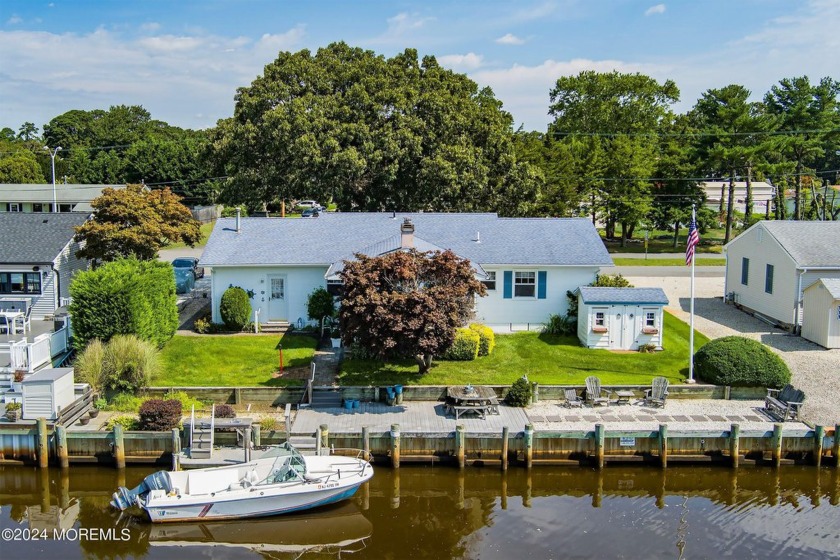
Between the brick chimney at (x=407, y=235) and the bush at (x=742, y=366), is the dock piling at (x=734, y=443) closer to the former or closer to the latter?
the bush at (x=742, y=366)

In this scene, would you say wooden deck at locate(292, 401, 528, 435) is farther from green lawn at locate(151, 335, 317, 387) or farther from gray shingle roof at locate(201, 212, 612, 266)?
gray shingle roof at locate(201, 212, 612, 266)

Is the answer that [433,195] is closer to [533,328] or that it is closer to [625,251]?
[533,328]

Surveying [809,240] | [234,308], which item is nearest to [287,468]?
[234,308]

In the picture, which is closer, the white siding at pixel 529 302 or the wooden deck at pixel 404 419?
the wooden deck at pixel 404 419

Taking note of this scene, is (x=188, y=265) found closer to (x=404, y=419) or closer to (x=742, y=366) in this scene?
(x=404, y=419)

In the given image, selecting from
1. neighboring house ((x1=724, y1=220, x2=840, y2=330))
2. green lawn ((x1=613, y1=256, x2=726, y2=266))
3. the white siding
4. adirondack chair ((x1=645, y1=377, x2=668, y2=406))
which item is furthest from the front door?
green lawn ((x1=613, y1=256, x2=726, y2=266))

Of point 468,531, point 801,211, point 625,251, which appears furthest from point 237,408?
point 801,211

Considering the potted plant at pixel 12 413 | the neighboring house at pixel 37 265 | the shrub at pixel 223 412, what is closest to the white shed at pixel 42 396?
the potted plant at pixel 12 413
